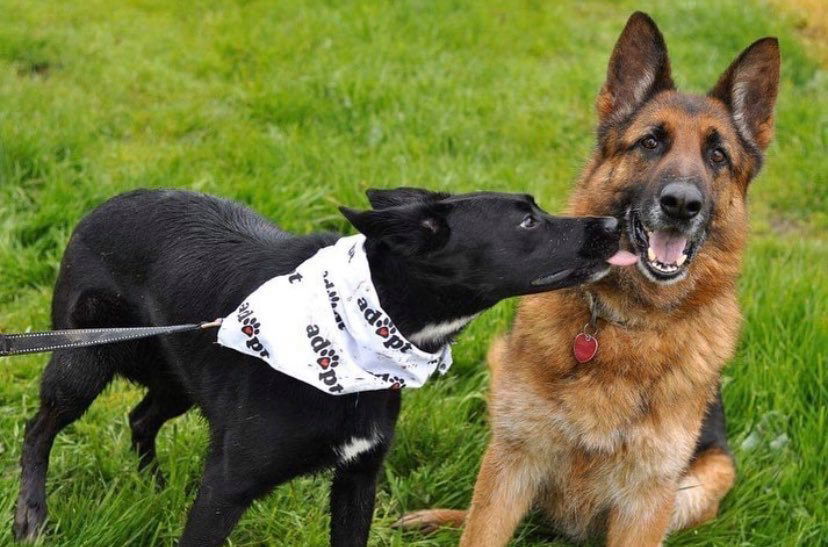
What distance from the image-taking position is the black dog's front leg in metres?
3.03

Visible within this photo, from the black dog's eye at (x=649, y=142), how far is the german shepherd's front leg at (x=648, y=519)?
1260mm

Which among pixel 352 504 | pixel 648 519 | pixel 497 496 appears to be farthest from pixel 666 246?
pixel 352 504

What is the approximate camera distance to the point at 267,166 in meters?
5.62

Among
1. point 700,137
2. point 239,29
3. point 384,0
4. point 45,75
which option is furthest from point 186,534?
point 384,0

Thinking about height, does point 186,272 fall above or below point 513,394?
above

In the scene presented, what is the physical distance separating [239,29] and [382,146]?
2316 mm

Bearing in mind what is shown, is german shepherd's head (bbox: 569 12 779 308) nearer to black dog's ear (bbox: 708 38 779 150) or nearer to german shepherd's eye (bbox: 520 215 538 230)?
black dog's ear (bbox: 708 38 779 150)

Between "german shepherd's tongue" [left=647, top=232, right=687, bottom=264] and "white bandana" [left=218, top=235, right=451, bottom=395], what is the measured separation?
100 cm

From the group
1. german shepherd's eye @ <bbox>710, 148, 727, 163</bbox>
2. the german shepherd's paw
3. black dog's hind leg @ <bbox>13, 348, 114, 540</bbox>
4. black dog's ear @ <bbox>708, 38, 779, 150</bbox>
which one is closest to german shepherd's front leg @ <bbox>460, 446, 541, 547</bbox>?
the german shepherd's paw

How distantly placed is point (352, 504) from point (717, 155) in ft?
5.98

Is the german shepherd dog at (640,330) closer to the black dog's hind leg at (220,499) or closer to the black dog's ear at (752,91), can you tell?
the black dog's ear at (752,91)

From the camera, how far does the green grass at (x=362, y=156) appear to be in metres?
3.71

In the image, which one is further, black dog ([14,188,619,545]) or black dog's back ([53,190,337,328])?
black dog's back ([53,190,337,328])

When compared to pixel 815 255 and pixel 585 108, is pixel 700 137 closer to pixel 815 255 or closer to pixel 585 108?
pixel 815 255
